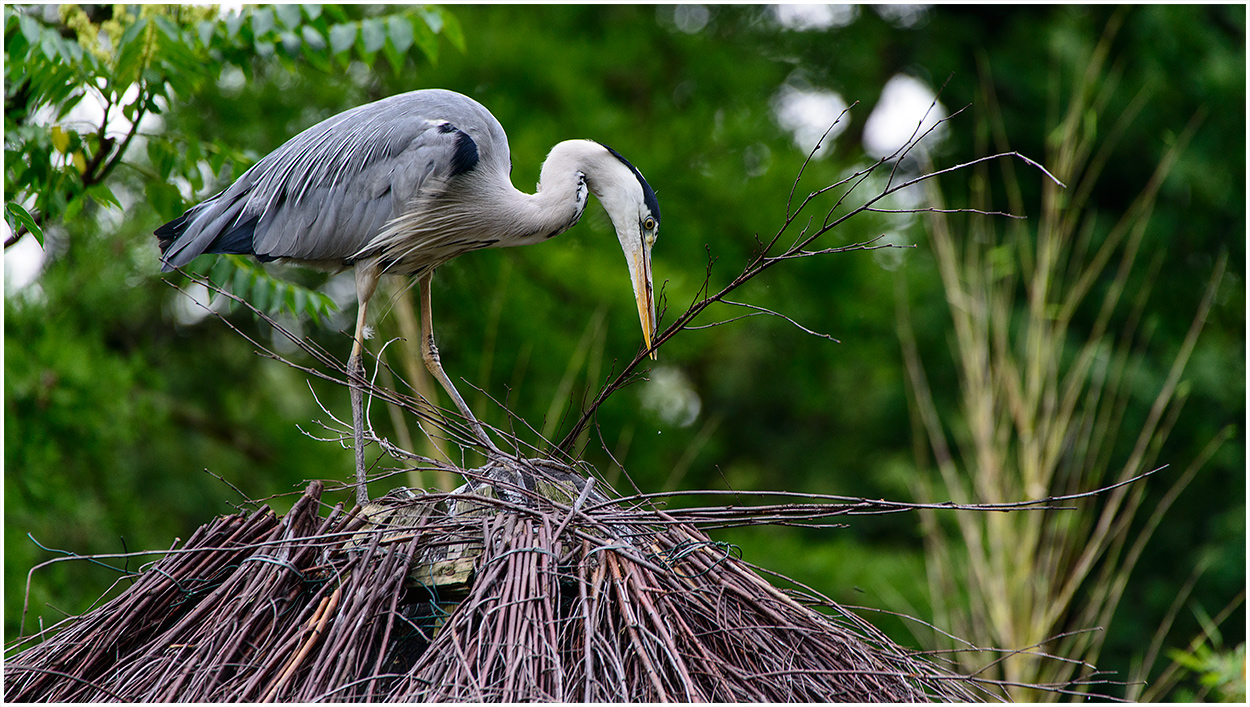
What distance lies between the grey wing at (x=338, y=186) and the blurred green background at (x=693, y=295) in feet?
7.45

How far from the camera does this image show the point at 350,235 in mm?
3119

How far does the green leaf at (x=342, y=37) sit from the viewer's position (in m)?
3.48

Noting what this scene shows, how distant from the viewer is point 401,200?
3059mm

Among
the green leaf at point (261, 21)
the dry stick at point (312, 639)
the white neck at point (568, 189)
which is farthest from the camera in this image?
the green leaf at point (261, 21)

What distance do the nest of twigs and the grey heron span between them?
1.06 metres

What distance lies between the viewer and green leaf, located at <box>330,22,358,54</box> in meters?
3.48

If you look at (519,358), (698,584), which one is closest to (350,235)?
(698,584)

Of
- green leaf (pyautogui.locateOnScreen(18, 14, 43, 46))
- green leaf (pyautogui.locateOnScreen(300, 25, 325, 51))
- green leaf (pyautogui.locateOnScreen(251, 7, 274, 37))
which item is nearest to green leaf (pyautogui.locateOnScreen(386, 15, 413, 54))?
green leaf (pyautogui.locateOnScreen(300, 25, 325, 51))

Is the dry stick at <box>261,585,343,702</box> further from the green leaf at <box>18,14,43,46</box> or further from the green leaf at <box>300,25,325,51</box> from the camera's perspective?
the green leaf at <box>300,25,325,51</box>

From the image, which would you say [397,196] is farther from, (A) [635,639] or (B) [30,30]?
(A) [635,639]

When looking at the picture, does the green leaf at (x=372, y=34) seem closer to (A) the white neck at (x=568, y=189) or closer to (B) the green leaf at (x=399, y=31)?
(B) the green leaf at (x=399, y=31)

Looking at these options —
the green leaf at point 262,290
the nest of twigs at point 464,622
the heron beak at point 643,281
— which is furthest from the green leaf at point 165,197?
the nest of twigs at point 464,622

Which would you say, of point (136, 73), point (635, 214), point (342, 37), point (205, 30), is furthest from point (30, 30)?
point (635, 214)

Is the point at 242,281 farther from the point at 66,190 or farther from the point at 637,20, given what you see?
the point at 637,20
